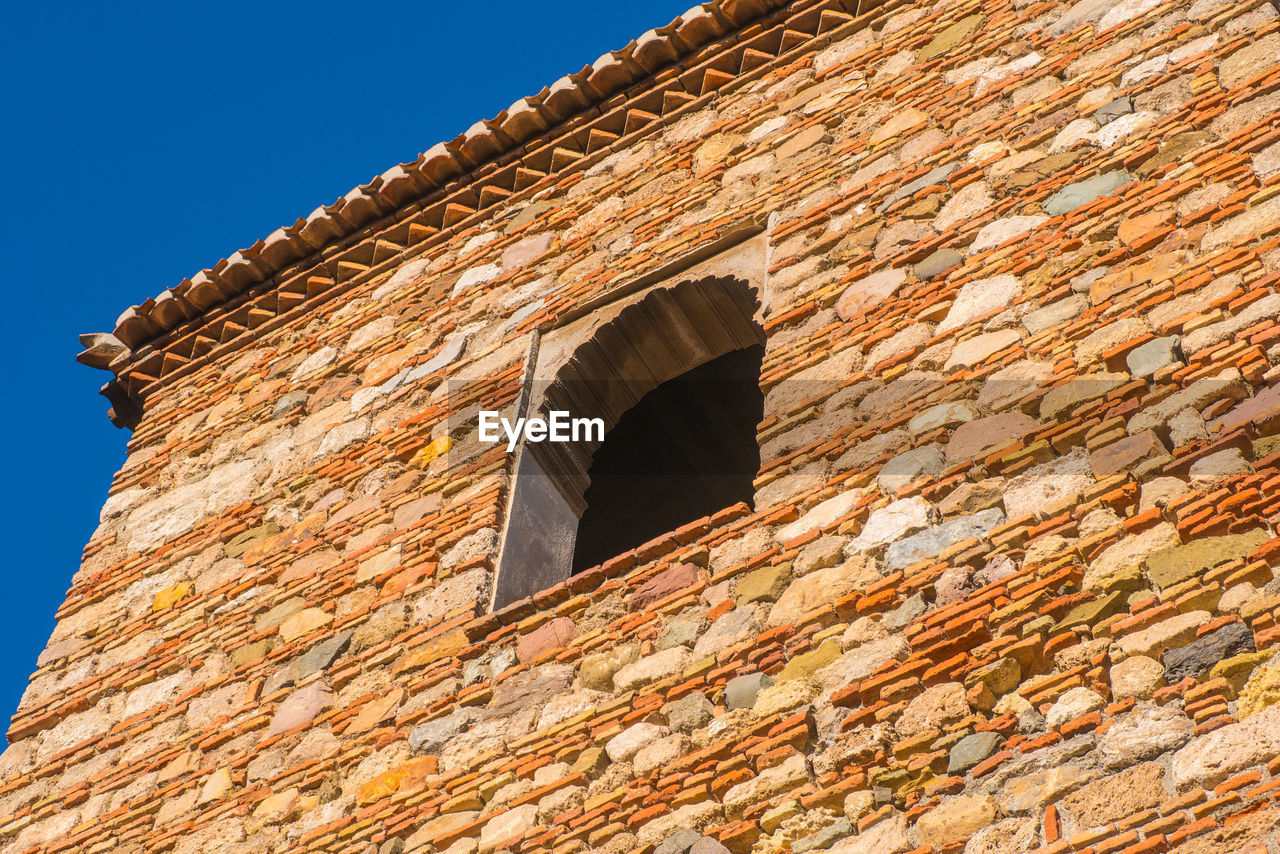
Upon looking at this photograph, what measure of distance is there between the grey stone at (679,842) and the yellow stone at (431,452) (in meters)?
2.37

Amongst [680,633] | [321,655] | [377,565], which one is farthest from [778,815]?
[377,565]

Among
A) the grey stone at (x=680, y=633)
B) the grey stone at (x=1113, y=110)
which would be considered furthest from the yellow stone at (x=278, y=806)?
the grey stone at (x=1113, y=110)

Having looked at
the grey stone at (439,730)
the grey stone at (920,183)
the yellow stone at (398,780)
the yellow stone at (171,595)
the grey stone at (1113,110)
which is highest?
the yellow stone at (171,595)

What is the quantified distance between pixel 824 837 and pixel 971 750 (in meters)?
0.38

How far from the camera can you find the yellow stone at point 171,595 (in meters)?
5.85

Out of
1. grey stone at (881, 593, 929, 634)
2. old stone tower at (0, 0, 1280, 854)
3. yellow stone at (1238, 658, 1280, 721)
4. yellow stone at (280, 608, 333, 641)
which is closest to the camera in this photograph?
yellow stone at (1238, 658, 1280, 721)

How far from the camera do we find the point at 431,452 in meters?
5.77

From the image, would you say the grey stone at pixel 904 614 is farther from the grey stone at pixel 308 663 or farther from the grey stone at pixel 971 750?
the grey stone at pixel 308 663

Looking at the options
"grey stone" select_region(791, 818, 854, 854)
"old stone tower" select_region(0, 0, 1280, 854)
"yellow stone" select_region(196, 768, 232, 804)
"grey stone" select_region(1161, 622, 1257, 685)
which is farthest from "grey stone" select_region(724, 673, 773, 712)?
"yellow stone" select_region(196, 768, 232, 804)

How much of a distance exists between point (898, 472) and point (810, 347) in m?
0.84

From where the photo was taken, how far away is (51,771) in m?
5.34

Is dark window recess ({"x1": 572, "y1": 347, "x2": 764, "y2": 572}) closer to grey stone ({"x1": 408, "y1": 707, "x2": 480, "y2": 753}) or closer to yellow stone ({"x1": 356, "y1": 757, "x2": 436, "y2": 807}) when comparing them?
grey stone ({"x1": 408, "y1": 707, "x2": 480, "y2": 753})

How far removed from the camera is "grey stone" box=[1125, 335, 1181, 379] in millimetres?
4055

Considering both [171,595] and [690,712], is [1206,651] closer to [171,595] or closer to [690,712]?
[690,712]
